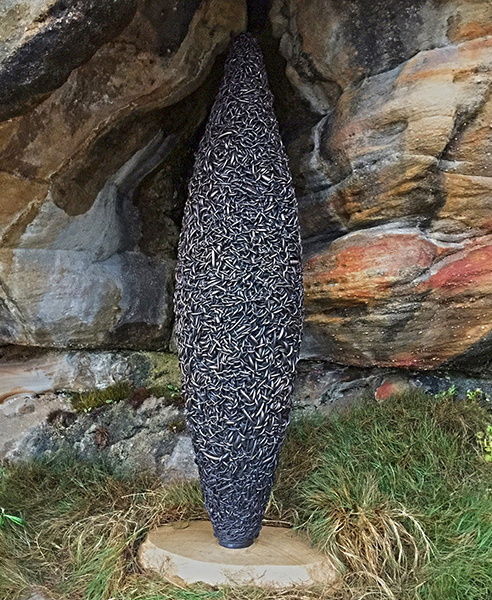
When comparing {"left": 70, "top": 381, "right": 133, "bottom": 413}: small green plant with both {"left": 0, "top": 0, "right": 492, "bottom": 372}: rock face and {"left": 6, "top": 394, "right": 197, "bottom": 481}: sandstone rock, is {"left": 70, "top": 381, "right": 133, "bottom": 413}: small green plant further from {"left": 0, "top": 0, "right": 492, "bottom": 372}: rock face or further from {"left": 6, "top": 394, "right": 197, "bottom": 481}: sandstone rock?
{"left": 0, "top": 0, "right": 492, "bottom": 372}: rock face

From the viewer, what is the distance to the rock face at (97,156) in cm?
142

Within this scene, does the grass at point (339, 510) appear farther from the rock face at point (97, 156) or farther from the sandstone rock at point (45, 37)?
the sandstone rock at point (45, 37)

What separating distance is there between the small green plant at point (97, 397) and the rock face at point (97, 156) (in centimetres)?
19

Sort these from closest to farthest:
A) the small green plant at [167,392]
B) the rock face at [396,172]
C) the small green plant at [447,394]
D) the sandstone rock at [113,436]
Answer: the rock face at [396,172] < the small green plant at [447,394] < the sandstone rock at [113,436] < the small green plant at [167,392]

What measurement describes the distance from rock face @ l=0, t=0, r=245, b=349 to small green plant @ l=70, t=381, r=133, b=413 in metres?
0.19

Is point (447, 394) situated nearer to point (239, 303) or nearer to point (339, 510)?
point (339, 510)

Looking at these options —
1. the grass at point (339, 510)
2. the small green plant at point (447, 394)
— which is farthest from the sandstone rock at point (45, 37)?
the small green plant at point (447, 394)

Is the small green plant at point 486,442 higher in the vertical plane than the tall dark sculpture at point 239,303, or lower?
lower

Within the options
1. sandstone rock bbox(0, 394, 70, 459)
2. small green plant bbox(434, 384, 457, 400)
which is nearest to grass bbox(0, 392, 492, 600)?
small green plant bbox(434, 384, 457, 400)

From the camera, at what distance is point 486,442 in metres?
2.08

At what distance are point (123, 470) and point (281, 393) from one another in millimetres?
938

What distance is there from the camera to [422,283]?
1955 millimetres

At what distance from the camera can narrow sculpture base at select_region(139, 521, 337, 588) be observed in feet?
5.76

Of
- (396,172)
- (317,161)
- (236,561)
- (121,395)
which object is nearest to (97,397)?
(121,395)
